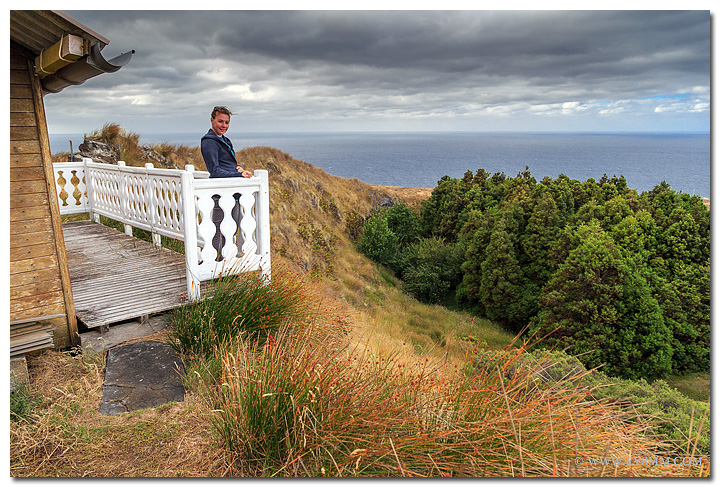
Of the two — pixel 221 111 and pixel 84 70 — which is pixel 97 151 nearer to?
pixel 221 111

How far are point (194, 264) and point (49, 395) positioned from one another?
1.94m

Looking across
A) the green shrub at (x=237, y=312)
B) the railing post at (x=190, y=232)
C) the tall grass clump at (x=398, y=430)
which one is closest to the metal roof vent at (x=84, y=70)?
the railing post at (x=190, y=232)

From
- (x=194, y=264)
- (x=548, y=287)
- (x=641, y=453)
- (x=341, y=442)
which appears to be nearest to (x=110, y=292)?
(x=194, y=264)

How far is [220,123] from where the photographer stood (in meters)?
5.23

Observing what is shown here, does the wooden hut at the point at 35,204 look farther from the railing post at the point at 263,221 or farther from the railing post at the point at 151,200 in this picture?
the railing post at the point at 151,200

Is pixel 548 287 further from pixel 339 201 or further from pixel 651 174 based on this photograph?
pixel 651 174

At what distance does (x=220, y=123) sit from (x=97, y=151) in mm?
10053

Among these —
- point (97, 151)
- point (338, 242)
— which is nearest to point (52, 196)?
point (97, 151)

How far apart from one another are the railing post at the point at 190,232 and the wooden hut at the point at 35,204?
3.73 ft

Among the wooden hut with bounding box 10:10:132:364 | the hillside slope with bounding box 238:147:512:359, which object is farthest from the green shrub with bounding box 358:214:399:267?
the wooden hut with bounding box 10:10:132:364

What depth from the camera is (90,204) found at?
9594mm

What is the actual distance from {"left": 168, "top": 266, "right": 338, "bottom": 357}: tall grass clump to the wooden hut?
105cm

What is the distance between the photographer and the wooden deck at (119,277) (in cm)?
473

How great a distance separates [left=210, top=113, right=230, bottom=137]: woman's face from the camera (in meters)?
5.23
